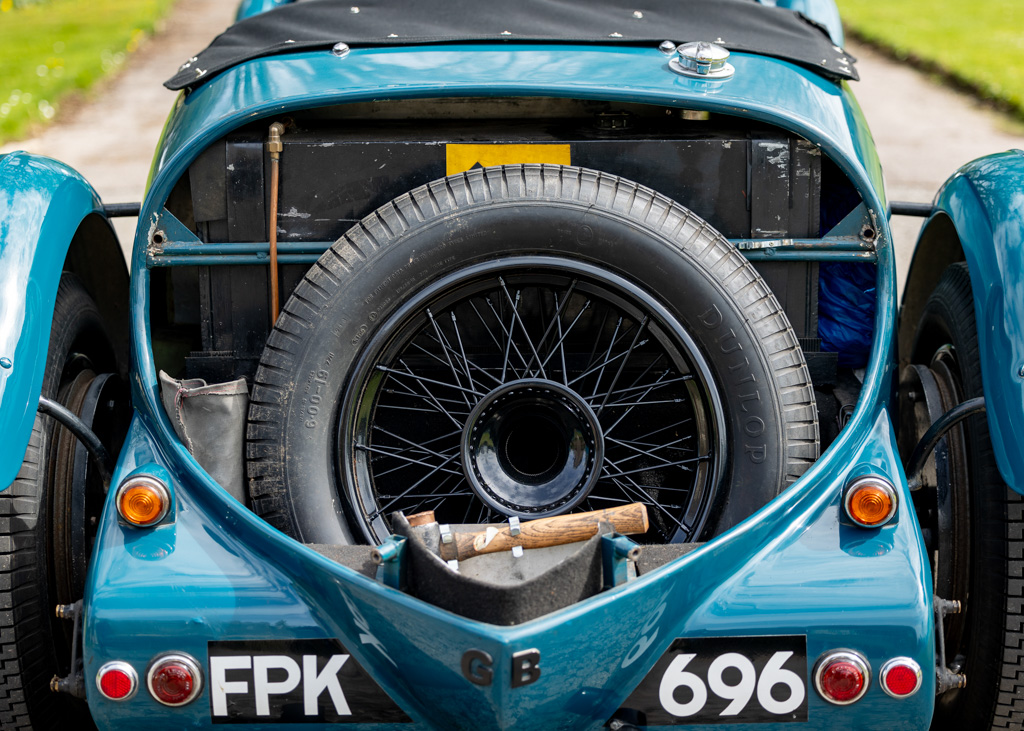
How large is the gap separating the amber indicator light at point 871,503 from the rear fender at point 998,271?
24 cm

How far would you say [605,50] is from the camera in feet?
9.05

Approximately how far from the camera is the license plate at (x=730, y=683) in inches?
81.4

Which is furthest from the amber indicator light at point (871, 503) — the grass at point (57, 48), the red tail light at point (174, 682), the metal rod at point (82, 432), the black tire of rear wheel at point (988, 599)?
the grass at point (57, 48)

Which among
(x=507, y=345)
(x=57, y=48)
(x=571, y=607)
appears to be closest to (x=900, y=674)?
(x=571, y=607)

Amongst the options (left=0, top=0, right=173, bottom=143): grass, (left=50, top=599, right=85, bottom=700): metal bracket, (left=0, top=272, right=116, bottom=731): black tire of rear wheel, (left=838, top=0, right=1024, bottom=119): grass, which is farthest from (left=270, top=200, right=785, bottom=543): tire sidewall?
(left=838, top=0, right=1024, bottom=119): grass

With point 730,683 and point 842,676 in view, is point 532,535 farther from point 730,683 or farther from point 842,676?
point 842,676

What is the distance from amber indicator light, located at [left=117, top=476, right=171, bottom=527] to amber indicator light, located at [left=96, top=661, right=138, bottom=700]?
0.97 feet

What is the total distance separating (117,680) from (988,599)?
1.90 m

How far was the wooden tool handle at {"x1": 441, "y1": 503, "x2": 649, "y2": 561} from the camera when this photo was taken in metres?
2.09

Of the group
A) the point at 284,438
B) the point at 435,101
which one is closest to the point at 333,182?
the point at 435,101

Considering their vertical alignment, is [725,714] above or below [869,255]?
below

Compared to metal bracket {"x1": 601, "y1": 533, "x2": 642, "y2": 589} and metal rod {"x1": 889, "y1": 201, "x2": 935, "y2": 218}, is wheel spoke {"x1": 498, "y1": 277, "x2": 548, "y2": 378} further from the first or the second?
metal rod {"x1": 889, "y1": 201, "x2": 935, "y2": 218}

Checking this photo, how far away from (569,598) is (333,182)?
124cm

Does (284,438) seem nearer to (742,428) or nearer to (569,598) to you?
(569,598)
